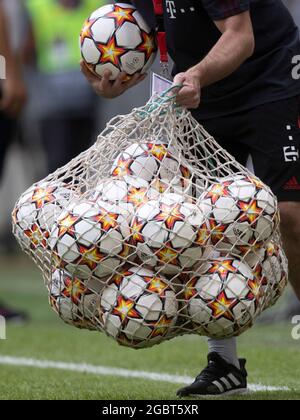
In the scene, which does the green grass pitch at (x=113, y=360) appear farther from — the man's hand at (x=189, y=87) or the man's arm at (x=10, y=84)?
the man's arm at (x=10, y=84)

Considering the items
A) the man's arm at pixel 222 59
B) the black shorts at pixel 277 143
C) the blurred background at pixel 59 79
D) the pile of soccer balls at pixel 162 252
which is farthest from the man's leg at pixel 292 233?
the blurred background at pixel 59 79

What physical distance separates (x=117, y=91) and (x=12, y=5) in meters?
7.57

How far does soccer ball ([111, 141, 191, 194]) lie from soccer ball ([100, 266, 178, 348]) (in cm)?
41

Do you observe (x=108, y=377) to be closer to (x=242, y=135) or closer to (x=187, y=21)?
(x=242, y=135)

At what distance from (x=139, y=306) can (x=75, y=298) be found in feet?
1.12

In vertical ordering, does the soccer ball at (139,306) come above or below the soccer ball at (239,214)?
below

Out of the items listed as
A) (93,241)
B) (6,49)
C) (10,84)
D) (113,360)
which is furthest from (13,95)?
(93,241)

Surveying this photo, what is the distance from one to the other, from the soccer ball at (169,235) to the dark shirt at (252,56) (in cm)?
91

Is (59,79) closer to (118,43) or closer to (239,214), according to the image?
(118,43)

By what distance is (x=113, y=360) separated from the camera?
286 inches

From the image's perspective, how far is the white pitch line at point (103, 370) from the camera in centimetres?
635

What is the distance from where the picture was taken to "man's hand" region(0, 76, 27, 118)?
9.07 metres

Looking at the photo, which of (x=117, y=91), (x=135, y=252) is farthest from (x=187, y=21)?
(x=135, y=252)
